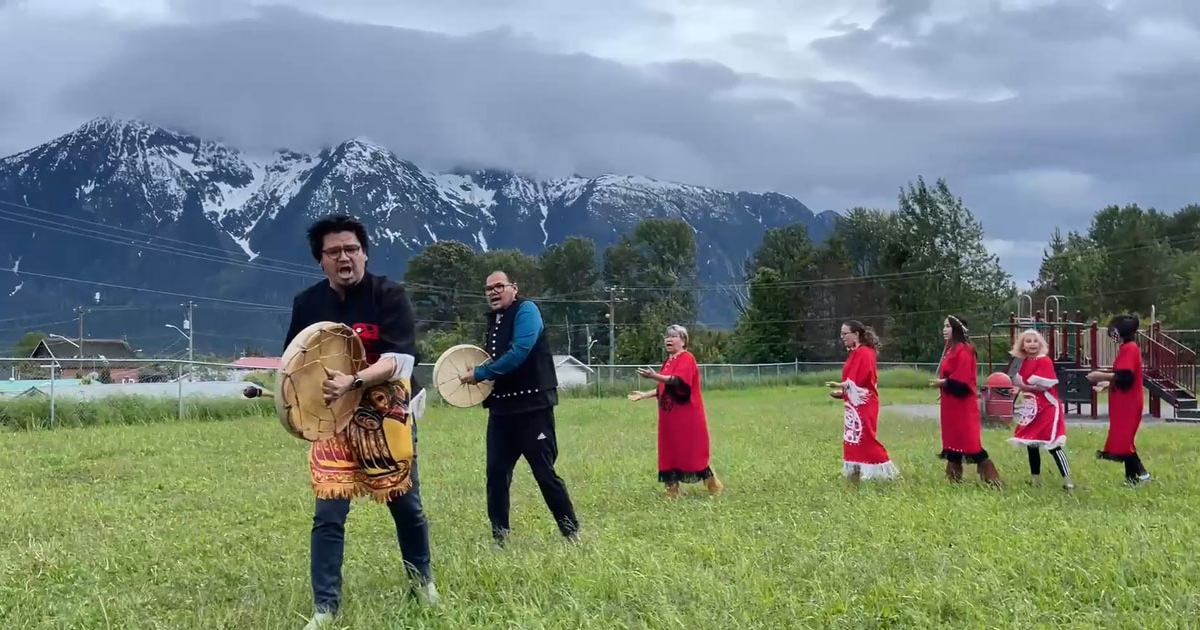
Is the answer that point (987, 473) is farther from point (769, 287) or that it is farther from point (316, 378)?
point (769, 287)

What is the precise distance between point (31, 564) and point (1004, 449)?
443 inches

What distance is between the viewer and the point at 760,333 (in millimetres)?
65688

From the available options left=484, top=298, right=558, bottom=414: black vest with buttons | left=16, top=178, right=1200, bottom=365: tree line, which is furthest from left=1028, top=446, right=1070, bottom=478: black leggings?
left=16, top=178, right=1200, bottom=365: tree line

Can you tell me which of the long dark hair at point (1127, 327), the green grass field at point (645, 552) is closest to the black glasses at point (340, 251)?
the green grass field at point (645, 552)

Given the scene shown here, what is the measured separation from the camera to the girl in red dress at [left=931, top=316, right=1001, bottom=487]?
9.60 meters

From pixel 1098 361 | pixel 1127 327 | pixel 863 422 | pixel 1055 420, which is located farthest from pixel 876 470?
pixel 1098 361

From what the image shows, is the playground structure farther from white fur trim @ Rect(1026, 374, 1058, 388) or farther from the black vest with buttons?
the black vest with buttons

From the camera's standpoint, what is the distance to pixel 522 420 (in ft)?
22.6

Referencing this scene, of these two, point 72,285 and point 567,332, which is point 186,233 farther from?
point 567,332

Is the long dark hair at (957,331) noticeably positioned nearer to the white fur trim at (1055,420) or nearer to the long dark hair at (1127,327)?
the white fur trim at (1055,420)

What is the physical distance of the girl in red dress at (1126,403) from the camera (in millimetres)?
9523

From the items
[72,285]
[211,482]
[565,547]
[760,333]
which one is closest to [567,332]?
[760,333]

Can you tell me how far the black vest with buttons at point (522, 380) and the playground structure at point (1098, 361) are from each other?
602 inches

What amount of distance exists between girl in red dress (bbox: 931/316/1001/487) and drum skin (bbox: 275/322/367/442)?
6.27 m
